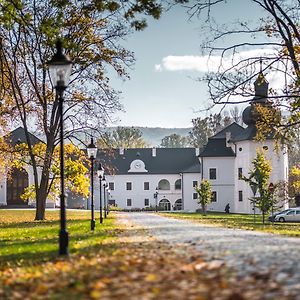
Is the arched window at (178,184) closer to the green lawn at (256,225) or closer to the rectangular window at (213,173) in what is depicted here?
the rectangular window at (213,173)

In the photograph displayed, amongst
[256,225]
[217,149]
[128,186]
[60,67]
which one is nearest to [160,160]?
[128,186]

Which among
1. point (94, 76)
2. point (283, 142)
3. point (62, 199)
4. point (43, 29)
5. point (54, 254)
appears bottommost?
A: point (54, 254)

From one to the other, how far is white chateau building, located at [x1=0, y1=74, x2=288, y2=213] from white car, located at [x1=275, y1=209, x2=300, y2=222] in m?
14.5

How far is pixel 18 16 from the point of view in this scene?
1798 centimetres

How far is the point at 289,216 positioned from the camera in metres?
49.3

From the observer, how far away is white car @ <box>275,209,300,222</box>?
48.8m


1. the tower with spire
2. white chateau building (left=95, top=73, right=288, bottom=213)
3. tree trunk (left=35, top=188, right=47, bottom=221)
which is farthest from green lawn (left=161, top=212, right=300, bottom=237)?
white chateau building (left=95, top=73, right=288, bottom=213)

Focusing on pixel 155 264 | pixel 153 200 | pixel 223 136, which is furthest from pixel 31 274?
pixel 153 200

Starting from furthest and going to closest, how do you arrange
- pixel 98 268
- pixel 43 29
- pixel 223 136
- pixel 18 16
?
pixel 223 136, pixel 18 16, pixel 43 29, pixel 98 268

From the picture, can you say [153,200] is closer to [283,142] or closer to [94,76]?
[94,76]

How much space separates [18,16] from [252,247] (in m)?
10.5

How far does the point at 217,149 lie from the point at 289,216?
Answer: 2721cm

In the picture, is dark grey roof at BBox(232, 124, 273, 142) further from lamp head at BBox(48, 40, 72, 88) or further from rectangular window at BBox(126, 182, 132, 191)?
lamp head at BBox(48, 40, 72, 88)

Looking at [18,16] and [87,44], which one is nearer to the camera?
[18,16]
